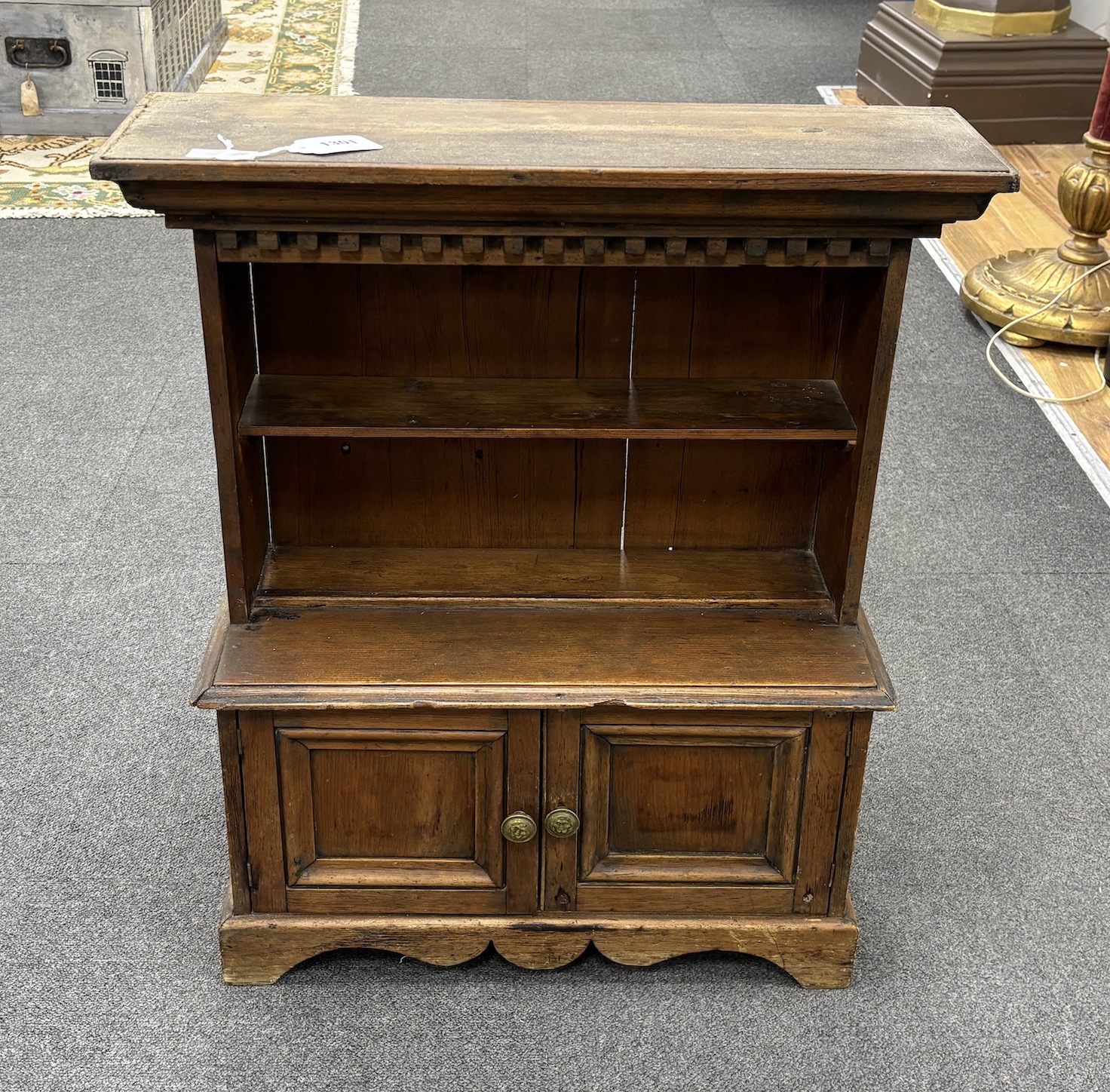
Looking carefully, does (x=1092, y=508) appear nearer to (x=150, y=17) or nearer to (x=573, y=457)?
(x=573, y=457)

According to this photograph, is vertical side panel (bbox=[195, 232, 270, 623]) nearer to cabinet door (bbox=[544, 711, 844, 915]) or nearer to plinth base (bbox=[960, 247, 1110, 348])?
cabinet door (bbox=[544, 711, 844, 915])

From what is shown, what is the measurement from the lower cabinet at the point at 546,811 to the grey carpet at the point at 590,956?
14 centimetres

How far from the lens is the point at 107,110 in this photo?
5270 millimetres

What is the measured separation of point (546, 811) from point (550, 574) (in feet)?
1.14

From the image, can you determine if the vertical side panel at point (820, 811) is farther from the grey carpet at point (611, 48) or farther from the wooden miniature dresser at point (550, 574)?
the grey carpet at point (611, 48)

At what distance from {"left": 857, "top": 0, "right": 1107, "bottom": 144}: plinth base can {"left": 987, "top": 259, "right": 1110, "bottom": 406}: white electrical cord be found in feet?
4.81

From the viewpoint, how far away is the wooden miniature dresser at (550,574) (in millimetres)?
1870

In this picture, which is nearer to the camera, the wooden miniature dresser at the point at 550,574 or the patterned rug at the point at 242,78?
the wooden miniature dresser at the point at 550,574

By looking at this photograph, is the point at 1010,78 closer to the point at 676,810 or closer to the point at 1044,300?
the point at 1044,300

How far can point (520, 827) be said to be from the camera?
197 centimetres

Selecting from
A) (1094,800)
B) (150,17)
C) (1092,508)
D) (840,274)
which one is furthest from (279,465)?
(150,17)

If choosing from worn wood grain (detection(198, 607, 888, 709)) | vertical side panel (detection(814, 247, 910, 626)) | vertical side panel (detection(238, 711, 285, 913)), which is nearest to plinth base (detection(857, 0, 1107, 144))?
vertical side panel (detection(814, 247, 910, 626))

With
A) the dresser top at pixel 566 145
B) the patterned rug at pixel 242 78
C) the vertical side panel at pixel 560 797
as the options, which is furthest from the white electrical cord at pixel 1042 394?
the patterned rug at pixel 242 78

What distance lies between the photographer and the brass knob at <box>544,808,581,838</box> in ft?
6.43
